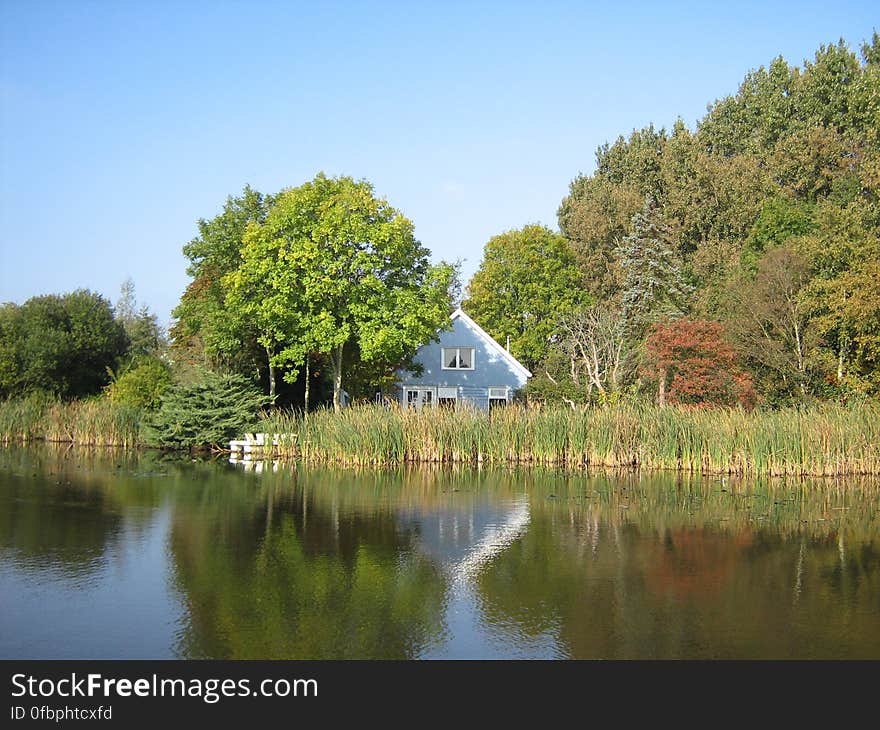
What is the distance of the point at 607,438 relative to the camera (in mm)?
21062

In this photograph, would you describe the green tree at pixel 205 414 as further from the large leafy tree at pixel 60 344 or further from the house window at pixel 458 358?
the house window at pixel 458 358

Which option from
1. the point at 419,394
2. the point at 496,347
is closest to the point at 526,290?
the point at 496,347

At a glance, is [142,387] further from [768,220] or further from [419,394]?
[768,220]

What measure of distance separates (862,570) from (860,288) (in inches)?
718

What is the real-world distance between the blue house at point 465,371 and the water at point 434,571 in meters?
22.0

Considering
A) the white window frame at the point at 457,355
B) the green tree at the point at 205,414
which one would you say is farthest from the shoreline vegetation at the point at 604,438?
the white window frame at the point at 457,355

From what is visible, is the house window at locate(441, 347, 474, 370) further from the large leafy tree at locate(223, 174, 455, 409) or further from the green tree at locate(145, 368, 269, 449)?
the green tree at locate(145, 368, 269, 449)

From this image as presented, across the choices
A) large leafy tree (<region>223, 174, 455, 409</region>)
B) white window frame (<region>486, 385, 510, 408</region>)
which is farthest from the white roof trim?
large leafy tree (<region>223, 174, 455, 409</region>)

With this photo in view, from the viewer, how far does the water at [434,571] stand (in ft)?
23.7

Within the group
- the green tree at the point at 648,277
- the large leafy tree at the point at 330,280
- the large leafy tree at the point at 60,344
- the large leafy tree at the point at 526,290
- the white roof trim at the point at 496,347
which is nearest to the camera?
the large leafy tree at the point at 330,280

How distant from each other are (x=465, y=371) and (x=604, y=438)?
18.9 meters

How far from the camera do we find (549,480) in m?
18.8

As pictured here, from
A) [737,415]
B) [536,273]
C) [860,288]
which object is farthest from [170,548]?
[536,273]

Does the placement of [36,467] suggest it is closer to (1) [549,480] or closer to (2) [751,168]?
(1) [549,480]
